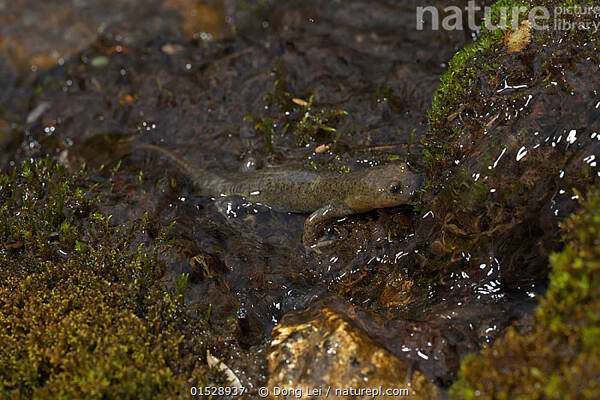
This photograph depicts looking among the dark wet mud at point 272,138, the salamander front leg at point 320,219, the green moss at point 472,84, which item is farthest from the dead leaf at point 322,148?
the green moss at point 472,84

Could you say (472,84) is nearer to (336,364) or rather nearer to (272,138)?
(272,138)

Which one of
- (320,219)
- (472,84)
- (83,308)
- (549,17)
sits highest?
(549,17)

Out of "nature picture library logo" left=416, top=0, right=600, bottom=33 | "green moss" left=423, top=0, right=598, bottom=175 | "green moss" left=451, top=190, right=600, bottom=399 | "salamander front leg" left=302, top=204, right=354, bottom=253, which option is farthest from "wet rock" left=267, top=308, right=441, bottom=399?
"nature picture library logo" left=416, top=0, right=600, bottom=33

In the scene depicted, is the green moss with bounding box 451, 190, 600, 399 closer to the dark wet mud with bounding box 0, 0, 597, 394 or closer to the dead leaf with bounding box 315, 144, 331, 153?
the dark wet mud with bounding box 0, 0, 597, 394

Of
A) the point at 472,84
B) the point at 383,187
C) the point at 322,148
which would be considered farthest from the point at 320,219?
the point at 472,84

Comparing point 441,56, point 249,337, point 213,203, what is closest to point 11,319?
point 249,337

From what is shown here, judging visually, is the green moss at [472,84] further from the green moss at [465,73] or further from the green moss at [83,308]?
the green moss at [83,308]
